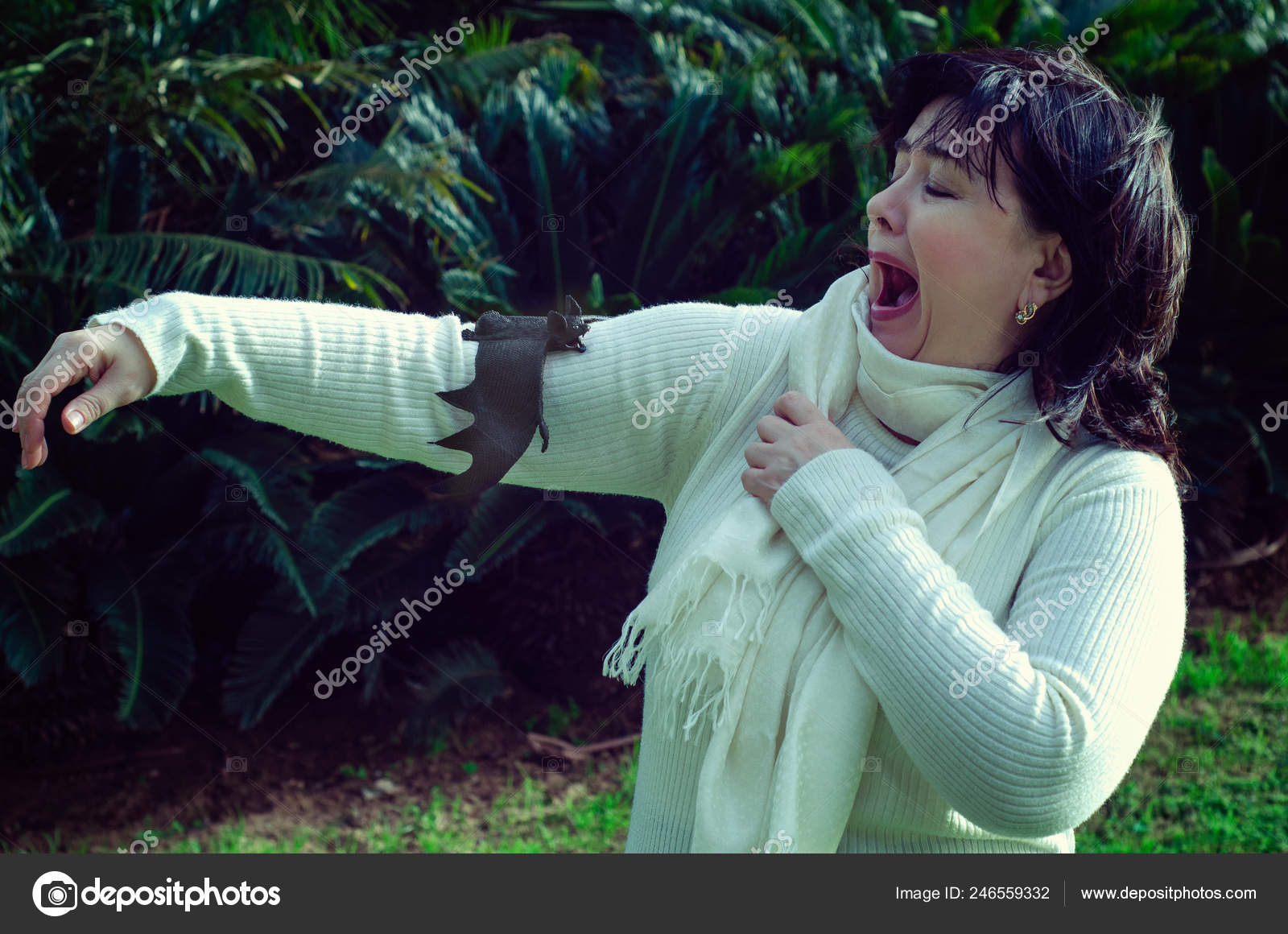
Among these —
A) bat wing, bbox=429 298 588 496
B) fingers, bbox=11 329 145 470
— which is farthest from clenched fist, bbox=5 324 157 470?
bat wing, bbox=429 298 588 496

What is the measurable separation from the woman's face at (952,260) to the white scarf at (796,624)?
46 mm

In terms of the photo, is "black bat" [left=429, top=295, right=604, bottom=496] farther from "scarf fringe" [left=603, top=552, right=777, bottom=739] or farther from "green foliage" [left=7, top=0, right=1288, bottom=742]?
"green foliage" [left=7, top=0, right=1288, bottom=742]

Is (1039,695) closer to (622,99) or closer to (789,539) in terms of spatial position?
(789,539)

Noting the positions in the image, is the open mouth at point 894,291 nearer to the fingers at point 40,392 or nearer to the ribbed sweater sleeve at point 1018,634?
the ribbed sweater sleeve at point 1018,634

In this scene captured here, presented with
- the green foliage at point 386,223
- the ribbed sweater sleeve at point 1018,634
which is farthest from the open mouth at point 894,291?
the green foliage at point 386,223

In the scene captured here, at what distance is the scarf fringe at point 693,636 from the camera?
63.6 inches

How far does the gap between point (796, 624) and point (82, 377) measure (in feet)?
3.38

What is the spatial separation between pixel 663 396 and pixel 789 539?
304 mm

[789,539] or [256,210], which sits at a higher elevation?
[789,539]

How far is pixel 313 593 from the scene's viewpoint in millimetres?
4211

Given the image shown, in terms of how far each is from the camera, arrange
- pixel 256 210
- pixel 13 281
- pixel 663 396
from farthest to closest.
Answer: pixel 256 210 < pixel 13 281 < pixel 663 396

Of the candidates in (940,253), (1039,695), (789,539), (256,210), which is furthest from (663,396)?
(256,210)
